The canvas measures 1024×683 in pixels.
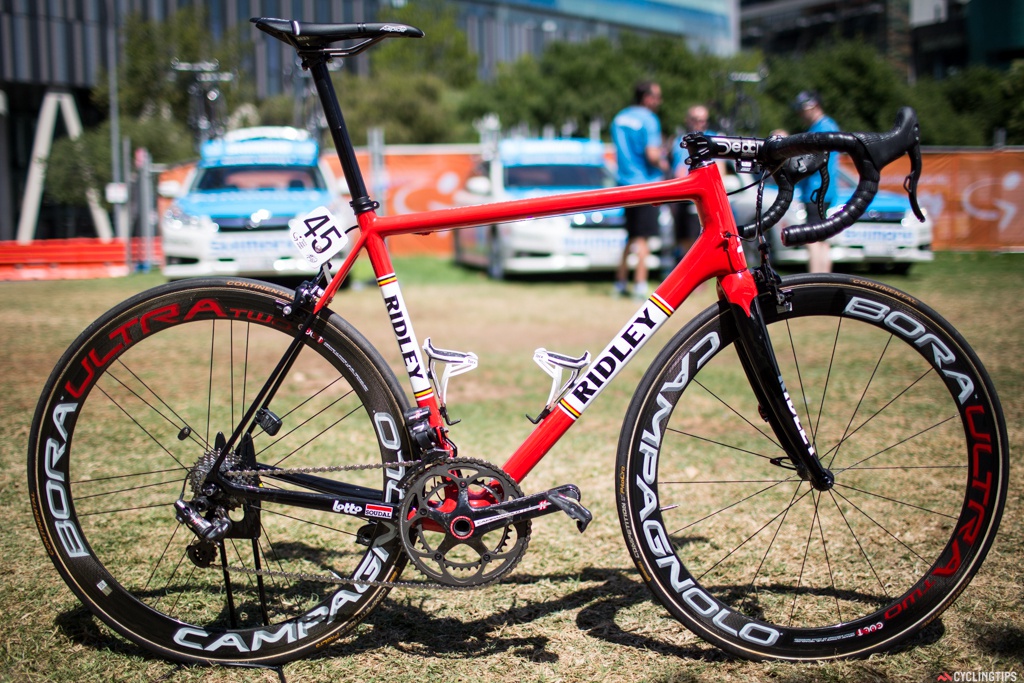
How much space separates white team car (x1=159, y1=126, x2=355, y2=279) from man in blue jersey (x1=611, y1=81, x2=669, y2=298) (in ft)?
11.4

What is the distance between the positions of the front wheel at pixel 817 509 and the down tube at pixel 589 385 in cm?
10

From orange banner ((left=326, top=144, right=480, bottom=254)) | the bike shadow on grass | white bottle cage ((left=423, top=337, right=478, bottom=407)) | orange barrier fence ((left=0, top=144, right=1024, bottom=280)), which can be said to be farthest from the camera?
orange banner ((left=326, top=144, right=480, bottom=254))

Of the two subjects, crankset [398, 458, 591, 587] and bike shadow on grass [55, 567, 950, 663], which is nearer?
crankset [398, 458, 591, 587]

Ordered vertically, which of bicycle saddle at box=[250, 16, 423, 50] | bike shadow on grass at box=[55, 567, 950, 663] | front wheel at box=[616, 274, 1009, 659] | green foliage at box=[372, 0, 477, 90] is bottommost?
bike shadow on grass at box=[55, 567, 950, 663]

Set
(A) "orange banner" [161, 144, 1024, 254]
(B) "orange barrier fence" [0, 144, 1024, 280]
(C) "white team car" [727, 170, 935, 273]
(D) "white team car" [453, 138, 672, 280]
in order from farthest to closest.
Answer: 1. (A) "orange banner" [161, 144, 1024, 254]
2. (B) "orange barrier fence" [0, 144, 1024, 280]
3. (D) "white team car" [453, 138, 672, 280]
4. (C) "white team car" [727, 170, 935, 273]

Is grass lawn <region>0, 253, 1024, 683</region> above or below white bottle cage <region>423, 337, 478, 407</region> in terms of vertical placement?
below

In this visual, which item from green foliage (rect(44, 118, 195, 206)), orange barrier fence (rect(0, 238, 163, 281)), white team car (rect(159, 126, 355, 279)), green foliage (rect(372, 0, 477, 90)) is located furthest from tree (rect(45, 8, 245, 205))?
green foliage (rect(372, 0, 477, 90))

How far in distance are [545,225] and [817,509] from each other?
948cm

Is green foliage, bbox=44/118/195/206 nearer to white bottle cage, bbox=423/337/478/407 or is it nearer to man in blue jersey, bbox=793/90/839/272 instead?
man in blue jersey, bbox=793/90/839/272

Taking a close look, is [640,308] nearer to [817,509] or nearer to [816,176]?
[817,509]

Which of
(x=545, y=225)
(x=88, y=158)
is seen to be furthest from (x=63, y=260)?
(x=545, y=225)

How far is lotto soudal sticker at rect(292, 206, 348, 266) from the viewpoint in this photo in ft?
7.91

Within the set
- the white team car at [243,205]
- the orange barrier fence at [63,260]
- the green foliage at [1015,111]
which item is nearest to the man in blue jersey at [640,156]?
the white team car at [243,205]

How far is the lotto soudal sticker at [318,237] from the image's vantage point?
2412 mm
